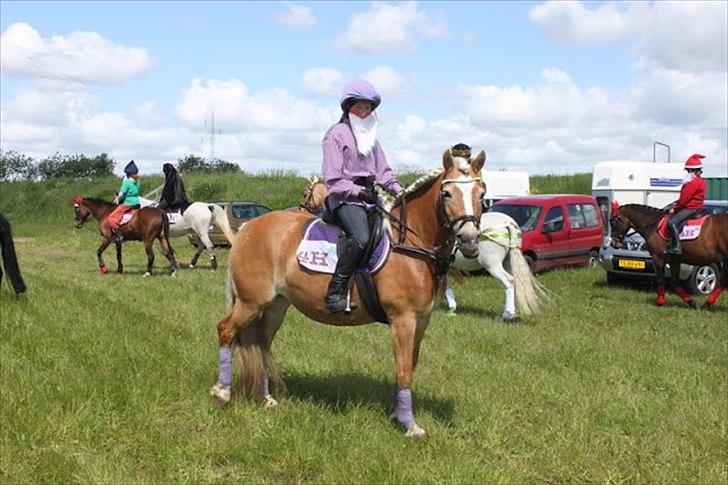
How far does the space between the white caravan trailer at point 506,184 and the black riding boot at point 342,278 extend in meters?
20.3

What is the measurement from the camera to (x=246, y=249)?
639 cm

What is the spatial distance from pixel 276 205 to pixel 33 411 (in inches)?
1150

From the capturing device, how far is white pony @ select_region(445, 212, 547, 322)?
11570mm

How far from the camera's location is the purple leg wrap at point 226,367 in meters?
6.24

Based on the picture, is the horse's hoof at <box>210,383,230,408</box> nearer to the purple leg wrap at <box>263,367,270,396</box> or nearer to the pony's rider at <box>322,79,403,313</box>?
the purple leg wrap at <box>263,367,270,396</box>

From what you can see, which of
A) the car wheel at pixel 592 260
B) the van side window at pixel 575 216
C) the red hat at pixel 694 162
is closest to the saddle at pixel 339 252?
the red hat at pixel 694 162

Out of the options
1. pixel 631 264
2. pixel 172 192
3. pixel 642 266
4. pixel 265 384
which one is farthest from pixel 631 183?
pixel 265 384

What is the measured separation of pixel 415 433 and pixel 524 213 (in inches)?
531

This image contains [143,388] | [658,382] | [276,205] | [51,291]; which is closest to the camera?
[143,388]

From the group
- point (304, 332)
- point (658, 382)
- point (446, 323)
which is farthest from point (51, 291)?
point (658, 382)

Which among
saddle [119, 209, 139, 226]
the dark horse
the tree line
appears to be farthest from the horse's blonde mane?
the tree line

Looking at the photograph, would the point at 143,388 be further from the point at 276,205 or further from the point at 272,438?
the point at 276,205

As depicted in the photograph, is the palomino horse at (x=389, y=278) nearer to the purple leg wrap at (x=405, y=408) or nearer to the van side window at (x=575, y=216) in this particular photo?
the purple leg wrap at (x=405, y=408)

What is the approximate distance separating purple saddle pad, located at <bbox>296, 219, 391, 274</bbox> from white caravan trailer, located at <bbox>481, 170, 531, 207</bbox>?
20.0m
